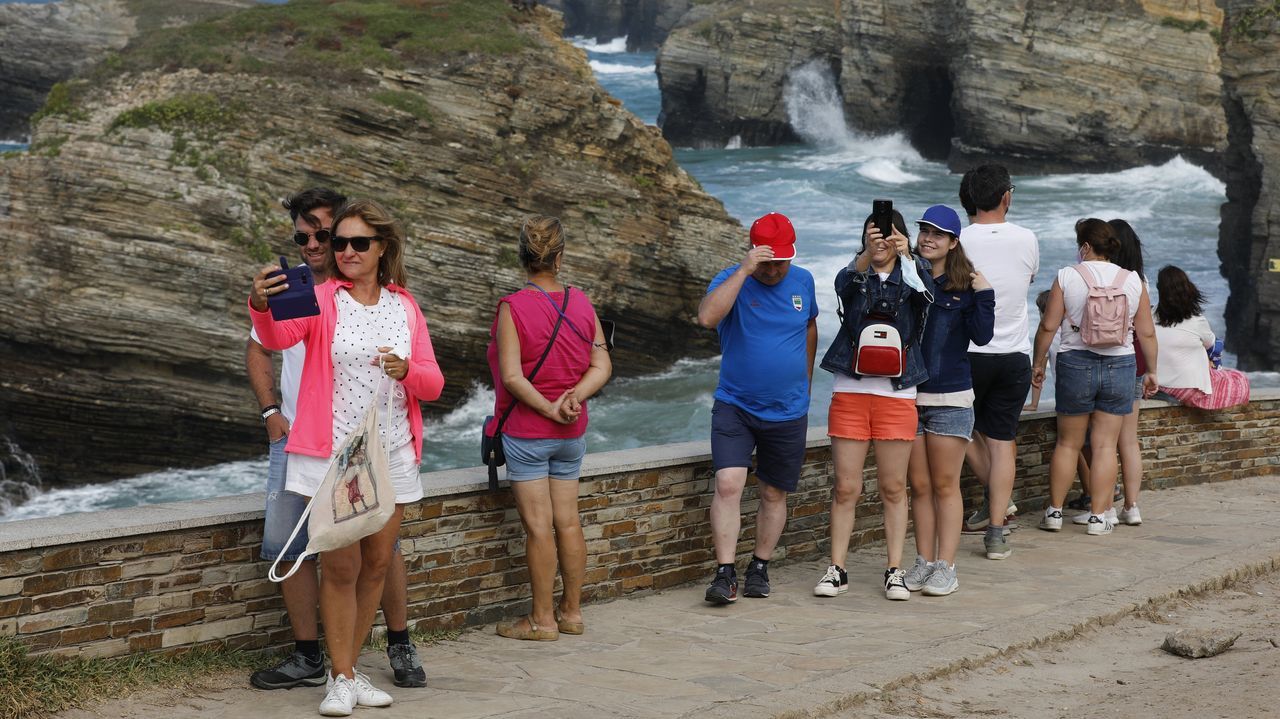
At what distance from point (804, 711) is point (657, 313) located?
60.3 feet

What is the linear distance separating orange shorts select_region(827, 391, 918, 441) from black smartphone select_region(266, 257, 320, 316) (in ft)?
8.65

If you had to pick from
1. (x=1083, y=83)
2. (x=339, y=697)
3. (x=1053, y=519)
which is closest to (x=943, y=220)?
(x=1053, y=519)

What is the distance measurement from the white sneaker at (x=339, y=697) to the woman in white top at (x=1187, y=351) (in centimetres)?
599

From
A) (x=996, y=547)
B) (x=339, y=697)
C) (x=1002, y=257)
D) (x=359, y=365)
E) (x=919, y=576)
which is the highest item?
(x=359, y=365)

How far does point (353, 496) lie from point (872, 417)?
2735 mm

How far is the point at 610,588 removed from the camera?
6.29 metres

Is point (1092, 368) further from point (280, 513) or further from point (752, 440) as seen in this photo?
point (280, 513)

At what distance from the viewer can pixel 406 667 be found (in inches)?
193

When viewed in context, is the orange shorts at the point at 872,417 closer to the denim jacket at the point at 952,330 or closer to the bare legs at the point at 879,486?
the bare legs at the point at 879,486

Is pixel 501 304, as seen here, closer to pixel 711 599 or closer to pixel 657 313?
pixel 711 599

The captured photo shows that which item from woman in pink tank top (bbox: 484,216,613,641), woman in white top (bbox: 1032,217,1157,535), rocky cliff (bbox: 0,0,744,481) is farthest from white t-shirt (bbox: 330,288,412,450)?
rocky cliff (bbox: 0,0,744,481)

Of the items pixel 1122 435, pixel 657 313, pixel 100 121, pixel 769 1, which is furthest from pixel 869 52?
pixel 1122 435

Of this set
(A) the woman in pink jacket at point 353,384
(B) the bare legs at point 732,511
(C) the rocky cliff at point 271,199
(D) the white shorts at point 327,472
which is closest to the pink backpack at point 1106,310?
(B) the bare legs at point 732,511

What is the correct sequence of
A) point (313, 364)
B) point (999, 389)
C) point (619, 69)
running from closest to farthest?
point (313, 364), point (999, 389), point (619, 69)
